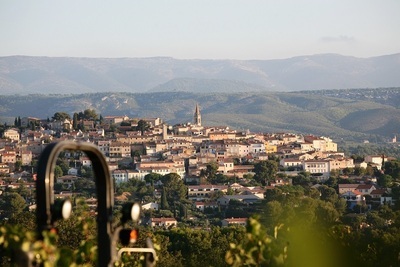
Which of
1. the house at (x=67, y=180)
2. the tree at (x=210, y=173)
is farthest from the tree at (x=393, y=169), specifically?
the house at (x=67, y=180)

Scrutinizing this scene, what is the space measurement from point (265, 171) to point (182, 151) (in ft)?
33.4

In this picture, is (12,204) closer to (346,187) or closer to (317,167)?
(346,187)

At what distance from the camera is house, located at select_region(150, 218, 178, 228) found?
45.7 m

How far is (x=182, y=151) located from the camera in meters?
72.1

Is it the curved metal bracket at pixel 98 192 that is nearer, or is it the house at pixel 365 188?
the curved metal bracket at pixel 98 192

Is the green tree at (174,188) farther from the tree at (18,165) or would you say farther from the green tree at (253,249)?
the green tree at (253,249)

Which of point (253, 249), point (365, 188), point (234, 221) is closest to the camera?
point (253, 249)

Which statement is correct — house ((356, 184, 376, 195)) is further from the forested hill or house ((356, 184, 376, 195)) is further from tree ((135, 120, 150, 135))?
the forested hill

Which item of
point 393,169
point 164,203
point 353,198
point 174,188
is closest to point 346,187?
point 353,198

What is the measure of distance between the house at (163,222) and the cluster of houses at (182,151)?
20.5ft

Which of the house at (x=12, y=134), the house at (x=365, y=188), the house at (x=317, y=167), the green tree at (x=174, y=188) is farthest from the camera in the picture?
the house at (x=12, y=134)

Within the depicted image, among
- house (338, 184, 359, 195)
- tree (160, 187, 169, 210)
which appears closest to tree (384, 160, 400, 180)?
house (338, 184, 359, 195)

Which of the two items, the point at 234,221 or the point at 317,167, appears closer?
the point at 234,221

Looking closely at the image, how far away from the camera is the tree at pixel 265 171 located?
62.7 metres
